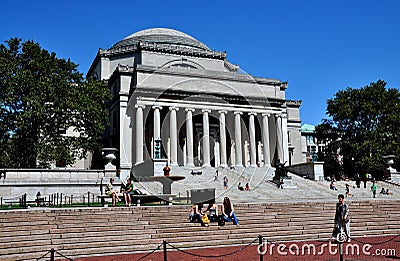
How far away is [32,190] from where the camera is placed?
30000 millimetres

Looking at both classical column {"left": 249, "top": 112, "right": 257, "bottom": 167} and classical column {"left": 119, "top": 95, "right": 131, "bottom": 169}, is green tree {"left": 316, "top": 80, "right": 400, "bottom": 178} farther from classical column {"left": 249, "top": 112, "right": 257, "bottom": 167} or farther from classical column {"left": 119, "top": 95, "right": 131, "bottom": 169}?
classical column {"left": 119, "top": 95, "right": 131, "bottom": 169}

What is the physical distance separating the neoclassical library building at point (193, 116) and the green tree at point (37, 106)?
30.0ft

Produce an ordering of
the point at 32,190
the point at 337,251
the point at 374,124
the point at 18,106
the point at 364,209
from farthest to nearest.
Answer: the point at 374,124 → the point at 18,106 → the point at 32,190 → the point at 364,209 → the point at 337,251

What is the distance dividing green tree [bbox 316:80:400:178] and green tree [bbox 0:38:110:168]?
108 ft

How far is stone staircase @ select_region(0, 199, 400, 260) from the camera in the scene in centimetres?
1562

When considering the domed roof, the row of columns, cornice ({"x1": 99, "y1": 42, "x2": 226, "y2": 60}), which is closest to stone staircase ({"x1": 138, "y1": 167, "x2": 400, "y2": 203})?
the row of columns

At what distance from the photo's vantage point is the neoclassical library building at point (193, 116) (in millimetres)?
50156

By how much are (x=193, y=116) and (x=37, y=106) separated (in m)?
20.6

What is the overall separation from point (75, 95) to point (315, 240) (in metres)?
29.6

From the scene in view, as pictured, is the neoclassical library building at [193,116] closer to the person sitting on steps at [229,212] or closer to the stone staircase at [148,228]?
the stone staircase at [148,228]

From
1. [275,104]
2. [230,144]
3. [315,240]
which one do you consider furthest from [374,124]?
[315,240]

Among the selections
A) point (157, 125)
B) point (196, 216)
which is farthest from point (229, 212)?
point (157, 125)

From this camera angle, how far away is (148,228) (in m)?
18.2

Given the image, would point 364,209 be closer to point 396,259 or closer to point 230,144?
point 396,259
